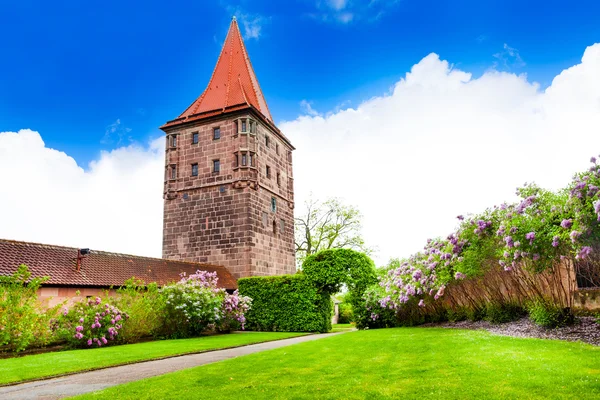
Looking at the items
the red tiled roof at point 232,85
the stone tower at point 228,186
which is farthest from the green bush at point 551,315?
the red tiled roof at point 232,85

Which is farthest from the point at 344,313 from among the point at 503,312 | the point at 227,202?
the point at 503,312

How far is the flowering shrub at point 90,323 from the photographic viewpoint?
14.9 m

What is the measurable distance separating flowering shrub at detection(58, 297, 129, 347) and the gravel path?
1177cm

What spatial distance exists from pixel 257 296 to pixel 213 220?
6897 millimetres

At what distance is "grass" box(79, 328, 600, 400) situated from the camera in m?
5.90

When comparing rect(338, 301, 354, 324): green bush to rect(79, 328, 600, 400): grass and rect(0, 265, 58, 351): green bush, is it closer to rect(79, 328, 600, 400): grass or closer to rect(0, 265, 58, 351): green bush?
rect(0, 265, 58, 351): green bush

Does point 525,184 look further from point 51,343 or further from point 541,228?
point 51,343

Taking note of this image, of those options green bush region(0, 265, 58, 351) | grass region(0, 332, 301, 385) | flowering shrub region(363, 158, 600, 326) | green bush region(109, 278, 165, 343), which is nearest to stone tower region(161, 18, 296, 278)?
green bush region(109, 278, 165, 343)

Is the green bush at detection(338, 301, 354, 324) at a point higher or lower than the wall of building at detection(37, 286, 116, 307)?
lower

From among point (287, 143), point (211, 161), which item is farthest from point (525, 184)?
point (287, 143)

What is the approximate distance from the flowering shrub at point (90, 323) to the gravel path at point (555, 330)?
11.8m

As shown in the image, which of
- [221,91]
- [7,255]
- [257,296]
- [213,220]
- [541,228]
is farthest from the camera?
[221,91]

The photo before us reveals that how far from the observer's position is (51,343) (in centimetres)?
1494

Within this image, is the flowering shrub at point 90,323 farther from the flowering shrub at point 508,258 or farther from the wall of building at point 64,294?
the flowering shrub at point 508,258
